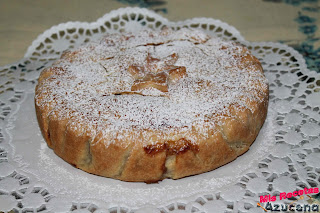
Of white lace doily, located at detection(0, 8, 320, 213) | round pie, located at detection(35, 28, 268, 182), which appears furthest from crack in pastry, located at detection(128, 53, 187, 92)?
white lace doily, located at detection(0, 8, 320, 213)

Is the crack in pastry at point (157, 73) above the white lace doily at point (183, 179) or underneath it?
above

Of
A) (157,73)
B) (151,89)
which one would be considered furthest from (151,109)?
(157,73)

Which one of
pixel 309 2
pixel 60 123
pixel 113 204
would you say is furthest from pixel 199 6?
pixel 113 204

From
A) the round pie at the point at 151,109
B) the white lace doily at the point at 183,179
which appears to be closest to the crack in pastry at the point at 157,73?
the round pie at the point at 151,109

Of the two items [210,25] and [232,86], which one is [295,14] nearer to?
[210,25]

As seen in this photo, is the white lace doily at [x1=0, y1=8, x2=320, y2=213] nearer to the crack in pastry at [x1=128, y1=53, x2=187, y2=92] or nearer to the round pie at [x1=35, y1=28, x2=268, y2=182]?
the round pie at [x1=35, y1=28, x2=268, y2=182]

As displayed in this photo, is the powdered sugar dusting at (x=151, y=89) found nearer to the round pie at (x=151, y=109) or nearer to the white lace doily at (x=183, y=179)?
the round pie at (x=151, y=109)

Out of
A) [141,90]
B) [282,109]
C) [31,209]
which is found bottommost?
[31,209]
